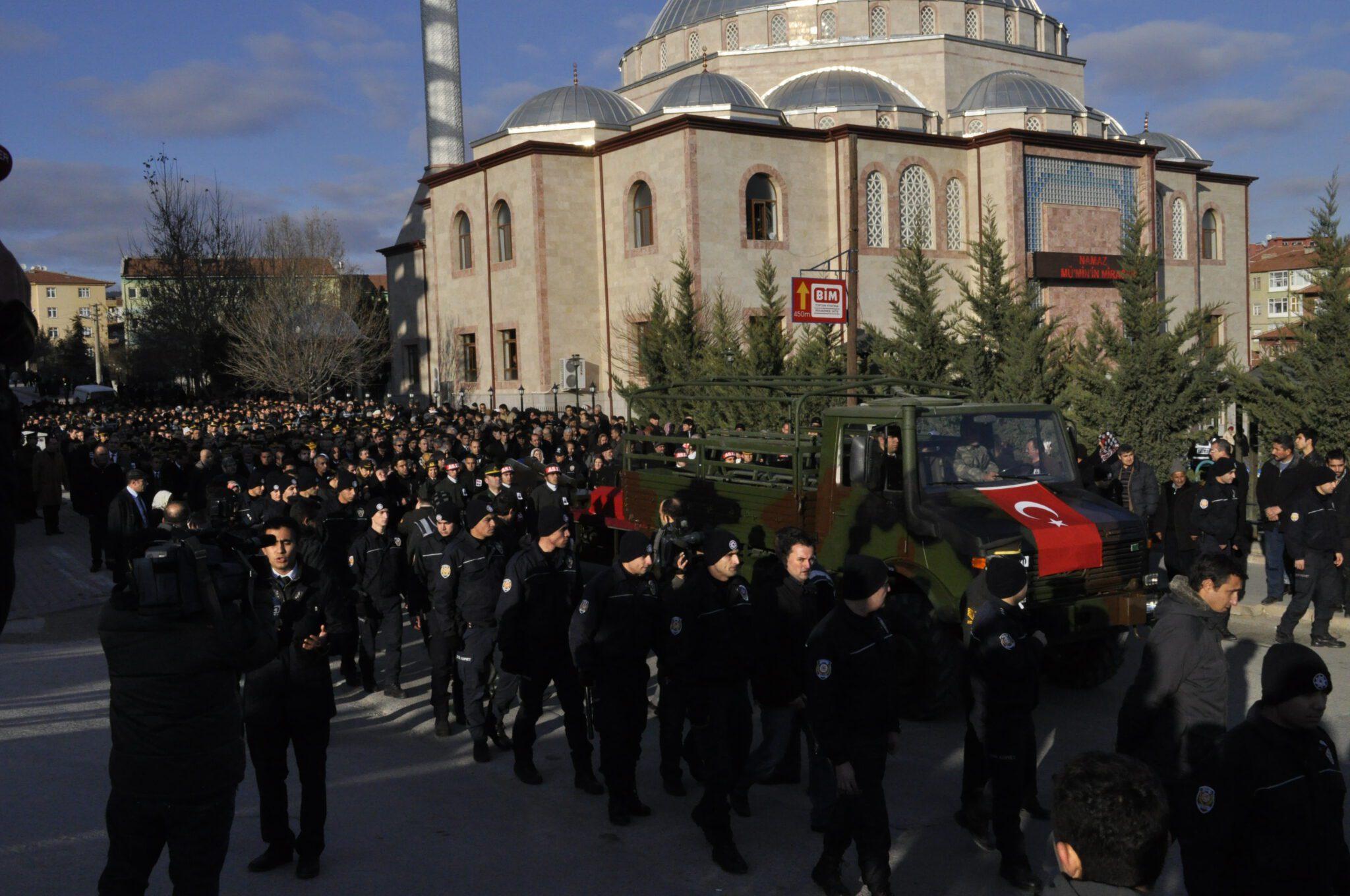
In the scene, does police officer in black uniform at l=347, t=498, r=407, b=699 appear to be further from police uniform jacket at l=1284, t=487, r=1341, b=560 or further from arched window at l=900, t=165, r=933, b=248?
arched window at l=900, t=165, r=933, b=248

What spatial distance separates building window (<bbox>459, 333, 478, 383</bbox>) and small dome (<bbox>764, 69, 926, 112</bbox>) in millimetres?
14572

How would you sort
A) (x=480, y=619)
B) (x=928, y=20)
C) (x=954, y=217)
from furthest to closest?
1. (x=928, y=20)
2. (x=954, y=217)
3. (x=480, y=619)

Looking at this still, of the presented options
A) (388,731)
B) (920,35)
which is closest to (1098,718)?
(388,731)

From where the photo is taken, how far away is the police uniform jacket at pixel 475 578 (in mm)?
8031

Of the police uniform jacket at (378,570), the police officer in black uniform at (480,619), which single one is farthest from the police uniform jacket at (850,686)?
the police uniform jacket at (378,570)

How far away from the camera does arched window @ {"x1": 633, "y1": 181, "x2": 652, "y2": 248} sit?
36594 millimetres

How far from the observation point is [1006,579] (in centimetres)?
575

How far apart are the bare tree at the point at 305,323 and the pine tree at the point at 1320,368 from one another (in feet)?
118

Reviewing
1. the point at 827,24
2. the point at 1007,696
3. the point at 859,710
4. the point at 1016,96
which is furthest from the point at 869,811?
the point at 827,24

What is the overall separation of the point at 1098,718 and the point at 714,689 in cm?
387

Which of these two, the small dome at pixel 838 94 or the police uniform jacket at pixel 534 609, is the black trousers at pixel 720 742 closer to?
the police uniform jacket at pixel 534 609

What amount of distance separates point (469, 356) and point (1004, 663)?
1558 inches

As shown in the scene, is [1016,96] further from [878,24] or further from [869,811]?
[869,811]

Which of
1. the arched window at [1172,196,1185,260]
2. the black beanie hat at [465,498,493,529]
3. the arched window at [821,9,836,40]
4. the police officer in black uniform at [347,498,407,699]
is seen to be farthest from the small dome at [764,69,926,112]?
the black beanie hat at [465,498,493,529]
